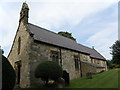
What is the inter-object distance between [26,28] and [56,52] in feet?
18.4

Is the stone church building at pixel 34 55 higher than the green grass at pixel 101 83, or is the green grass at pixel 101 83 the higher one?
the stone church building at pixel 34 55

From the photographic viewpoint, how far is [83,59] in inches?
998

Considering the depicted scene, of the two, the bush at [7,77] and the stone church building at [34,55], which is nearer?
the bush at [7,77]

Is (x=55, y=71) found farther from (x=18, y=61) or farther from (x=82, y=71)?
(x=82, y=71)

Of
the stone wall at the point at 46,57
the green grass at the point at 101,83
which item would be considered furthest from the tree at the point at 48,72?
the green grass at the point at 101,83

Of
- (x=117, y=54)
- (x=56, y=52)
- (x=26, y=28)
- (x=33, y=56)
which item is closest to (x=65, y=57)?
(x=56, y=52)

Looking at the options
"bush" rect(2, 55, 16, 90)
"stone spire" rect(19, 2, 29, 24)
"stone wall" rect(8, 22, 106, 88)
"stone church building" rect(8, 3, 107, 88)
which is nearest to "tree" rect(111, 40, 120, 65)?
"stone church building" rect(8, 3, 107, 88)

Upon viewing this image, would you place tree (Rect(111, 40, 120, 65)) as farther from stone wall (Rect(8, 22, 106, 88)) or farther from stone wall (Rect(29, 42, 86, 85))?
stone wall (Rect(29, 42, 86, 85))

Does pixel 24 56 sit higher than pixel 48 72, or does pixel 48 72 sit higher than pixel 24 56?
pixel 24 56

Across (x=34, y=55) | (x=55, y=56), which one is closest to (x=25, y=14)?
(x=34, y=55)

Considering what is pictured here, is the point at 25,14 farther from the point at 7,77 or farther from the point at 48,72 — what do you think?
the point at 7,77

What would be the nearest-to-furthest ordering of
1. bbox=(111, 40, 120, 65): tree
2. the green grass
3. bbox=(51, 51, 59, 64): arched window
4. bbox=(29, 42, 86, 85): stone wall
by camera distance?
the green grass, bbox=(29, 42, 86, 85): stone wall, bbox=(51, 51, 59, 64): arched window, bbox=(111, 40, 120, 65): tree

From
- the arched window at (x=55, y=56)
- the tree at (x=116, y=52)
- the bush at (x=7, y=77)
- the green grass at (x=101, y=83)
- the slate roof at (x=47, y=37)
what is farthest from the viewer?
the tree at (x=116, y=52)

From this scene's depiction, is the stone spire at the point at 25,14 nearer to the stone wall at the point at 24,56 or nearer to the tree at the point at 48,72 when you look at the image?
the stone wall at the point at 24,56
